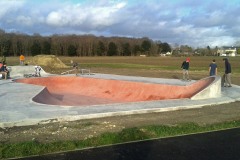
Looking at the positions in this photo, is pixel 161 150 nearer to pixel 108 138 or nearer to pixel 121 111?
pixel 108 138

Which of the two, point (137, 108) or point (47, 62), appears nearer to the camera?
point (137, 108)

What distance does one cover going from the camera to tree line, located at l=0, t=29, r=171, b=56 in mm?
110312

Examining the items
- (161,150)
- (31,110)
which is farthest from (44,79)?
(161,150)

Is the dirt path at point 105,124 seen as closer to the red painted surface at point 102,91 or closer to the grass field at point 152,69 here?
the red painted surface at point 102,91

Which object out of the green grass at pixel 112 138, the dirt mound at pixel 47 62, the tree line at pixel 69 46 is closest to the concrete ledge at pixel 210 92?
the green grass at pixel 112 138

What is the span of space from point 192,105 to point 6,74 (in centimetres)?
1572

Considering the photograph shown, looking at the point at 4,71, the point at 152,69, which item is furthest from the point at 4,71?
the point at 152,69

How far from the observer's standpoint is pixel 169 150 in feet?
22.2

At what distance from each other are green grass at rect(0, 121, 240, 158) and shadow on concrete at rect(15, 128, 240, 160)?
12.5 inches

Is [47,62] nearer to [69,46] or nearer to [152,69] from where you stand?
[152,69]

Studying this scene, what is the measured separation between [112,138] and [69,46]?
115781mm

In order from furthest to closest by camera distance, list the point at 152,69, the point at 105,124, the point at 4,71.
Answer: the point at 152,69 → the point at 4,71 → the point at 105,124

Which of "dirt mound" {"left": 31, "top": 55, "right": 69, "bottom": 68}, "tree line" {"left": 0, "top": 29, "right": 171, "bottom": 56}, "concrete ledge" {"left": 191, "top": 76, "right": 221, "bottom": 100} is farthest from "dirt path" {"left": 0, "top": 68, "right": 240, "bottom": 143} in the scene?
"tree line" {"left": 0, "top": 29, "right": 171, "bottom": 56}

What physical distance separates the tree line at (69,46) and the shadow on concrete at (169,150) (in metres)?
101
